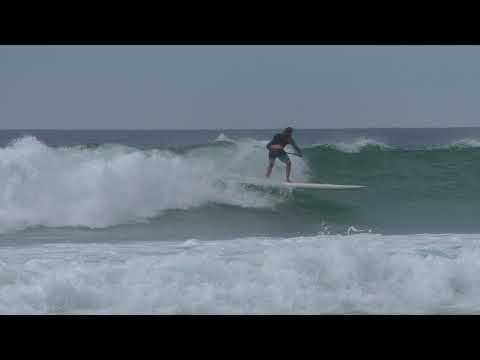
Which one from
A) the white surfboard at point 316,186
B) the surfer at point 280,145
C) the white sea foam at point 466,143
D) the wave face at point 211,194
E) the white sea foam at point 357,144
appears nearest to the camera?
the surfer at point 280,145

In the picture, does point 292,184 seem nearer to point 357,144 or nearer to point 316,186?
point 316,186

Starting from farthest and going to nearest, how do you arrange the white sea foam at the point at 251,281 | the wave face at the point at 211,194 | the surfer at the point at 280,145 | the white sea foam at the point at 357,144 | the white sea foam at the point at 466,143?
the white sea foam at the point at 466,143 < the white sea foam at the point at 357,144 < the wave face at the point at 211,194 < the surfer at the point at 280,145 < the white sea foam at the point at 251,281

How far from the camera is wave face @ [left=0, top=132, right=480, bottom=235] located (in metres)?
8.49

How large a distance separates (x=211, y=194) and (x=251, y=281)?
3.65 m

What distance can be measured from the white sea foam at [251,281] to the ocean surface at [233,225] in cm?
1

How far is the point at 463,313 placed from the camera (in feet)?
18.4

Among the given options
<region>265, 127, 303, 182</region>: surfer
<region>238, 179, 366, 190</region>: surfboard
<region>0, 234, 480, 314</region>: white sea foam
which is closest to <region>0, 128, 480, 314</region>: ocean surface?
<region>0, 234, 480, 314</region>: white sea foam

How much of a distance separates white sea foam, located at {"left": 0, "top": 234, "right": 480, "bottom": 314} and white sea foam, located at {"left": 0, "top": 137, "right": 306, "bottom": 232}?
5.98ft

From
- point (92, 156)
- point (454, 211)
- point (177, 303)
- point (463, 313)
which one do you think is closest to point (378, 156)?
point (454, 211)

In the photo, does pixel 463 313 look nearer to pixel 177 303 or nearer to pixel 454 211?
pixel 177 303

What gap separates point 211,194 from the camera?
9445mm

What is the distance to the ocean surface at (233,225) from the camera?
575cm

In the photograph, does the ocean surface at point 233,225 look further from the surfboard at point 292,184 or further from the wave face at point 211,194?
the surfboard at point 292,184

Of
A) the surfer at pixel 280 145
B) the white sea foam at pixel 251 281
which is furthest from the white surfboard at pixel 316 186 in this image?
the white sea foam at pixel 251 281
